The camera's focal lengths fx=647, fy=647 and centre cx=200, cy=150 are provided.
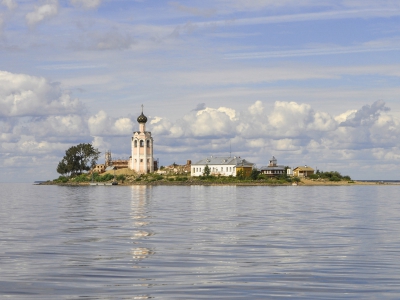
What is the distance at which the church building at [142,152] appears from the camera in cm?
18538

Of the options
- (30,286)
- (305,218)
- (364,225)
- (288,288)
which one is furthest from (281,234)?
(30,286)

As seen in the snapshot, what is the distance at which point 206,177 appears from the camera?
176m

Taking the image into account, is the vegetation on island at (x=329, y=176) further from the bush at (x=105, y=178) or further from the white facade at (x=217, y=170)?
the bush at (x=105, y=178)

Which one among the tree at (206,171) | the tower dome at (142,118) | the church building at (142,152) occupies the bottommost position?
the tree at (206,171)

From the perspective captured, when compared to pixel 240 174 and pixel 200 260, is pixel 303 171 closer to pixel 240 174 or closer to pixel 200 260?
pixel 240 174

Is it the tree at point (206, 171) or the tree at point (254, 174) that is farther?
the tree at point (206, 171)

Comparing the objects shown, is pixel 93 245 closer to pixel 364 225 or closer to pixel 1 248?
pixel 1 248

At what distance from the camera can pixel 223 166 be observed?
607 ft

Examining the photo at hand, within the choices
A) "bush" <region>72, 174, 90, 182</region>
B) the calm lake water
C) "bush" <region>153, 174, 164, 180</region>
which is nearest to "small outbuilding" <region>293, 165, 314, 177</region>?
"bush" <region>153, 174, 164, 180</region>

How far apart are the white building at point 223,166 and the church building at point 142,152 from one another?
12880mm

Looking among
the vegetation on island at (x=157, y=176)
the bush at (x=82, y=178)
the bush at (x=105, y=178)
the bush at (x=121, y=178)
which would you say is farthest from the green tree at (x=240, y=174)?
the bush at (x=82, y=178)

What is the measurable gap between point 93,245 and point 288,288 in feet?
41.3

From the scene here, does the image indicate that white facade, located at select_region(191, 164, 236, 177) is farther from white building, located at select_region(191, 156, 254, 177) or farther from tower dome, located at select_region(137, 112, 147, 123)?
tower dome, located at select_region(137, 112, 147, 123)

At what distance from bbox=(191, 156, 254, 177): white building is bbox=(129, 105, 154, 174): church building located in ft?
42.3
